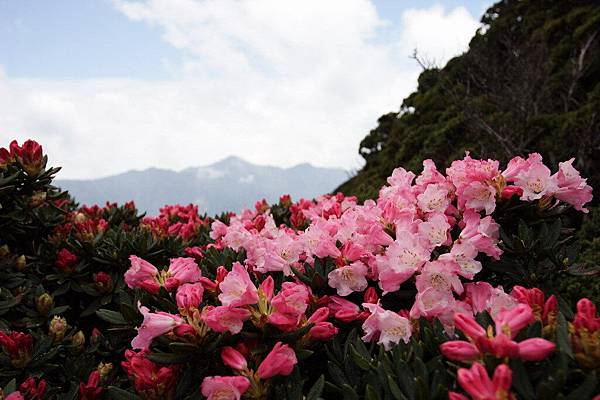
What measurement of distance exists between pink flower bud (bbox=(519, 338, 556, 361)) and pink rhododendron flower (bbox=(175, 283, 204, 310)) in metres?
0.96

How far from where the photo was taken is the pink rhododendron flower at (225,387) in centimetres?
118

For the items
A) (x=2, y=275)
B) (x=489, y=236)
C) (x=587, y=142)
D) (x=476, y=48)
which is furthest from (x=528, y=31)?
(x=2, y=275)

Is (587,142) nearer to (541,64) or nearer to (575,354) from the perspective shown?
(541,64)

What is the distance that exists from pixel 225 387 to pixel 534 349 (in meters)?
0.81

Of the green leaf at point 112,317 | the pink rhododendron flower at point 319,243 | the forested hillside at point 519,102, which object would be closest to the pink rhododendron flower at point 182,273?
the green leaf at point 112,317

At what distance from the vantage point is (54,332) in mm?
2270

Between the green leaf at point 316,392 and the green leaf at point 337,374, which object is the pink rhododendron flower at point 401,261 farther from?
the green leaf at point 316,392

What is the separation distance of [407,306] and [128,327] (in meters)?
1.09

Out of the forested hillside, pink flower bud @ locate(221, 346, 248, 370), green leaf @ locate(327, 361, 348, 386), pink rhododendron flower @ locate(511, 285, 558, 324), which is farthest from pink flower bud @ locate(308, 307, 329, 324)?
the forested hillside

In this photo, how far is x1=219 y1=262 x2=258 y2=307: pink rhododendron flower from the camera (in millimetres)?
1367

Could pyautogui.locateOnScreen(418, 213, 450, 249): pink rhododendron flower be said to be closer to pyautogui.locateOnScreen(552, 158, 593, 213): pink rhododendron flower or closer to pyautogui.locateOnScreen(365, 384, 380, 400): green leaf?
pyautogui.locateOnScreen(552, 158, 593, 213): pink rhododendron flower

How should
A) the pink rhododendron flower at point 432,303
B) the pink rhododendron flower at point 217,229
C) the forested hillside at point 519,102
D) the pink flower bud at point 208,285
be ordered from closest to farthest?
the pink rhododendron flower at point 432,303
the pink flower bud at point 208,285
the pink rhododendron flower at point 217,229
the forested hillside at point 519,102

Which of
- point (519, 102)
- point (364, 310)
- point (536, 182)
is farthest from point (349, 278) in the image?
point (519, 102)

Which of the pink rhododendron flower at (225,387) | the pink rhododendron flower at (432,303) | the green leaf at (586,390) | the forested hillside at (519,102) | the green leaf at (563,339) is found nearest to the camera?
the green leaf at (586,390)
